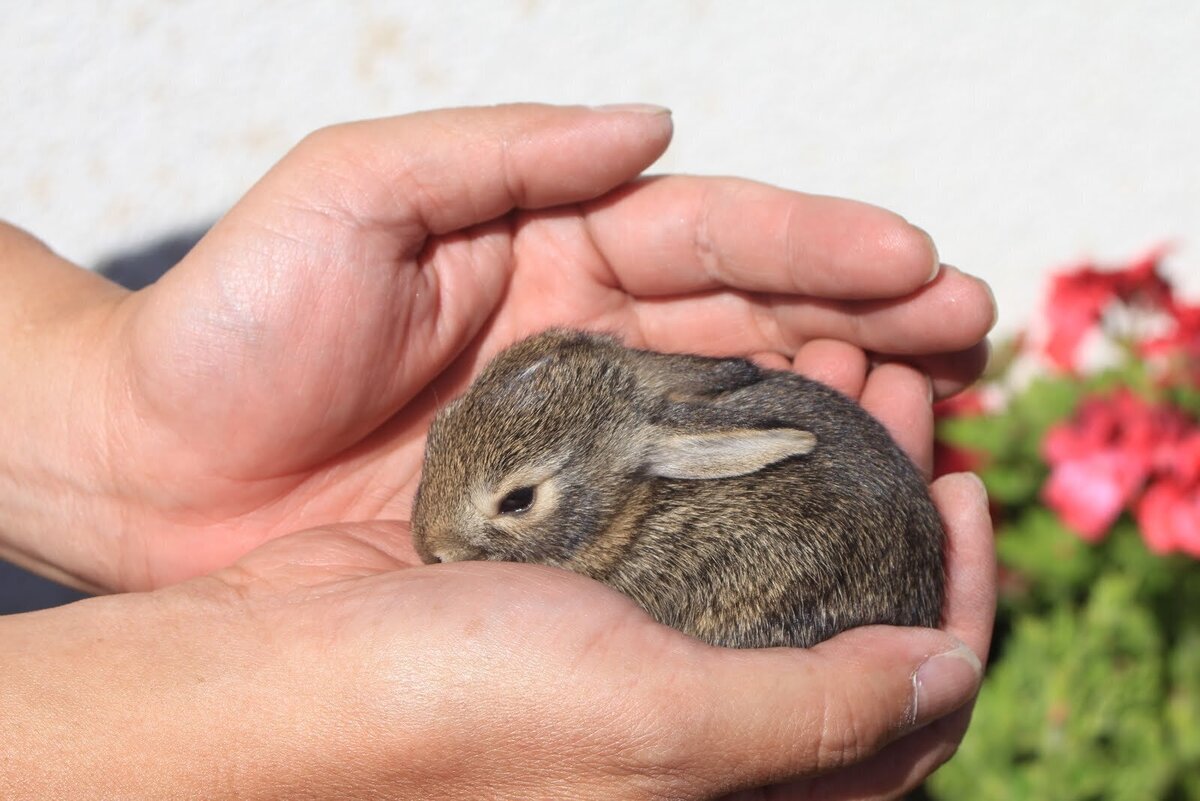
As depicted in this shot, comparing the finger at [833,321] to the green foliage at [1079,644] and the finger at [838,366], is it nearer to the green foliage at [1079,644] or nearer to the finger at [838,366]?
the finger at [838,366]

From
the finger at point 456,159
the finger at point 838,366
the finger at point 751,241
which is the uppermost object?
the finger at point 456,159

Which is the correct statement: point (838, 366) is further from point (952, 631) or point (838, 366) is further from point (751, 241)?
point (952, 631)

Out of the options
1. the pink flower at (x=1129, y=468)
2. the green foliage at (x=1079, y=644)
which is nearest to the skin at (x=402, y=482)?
the pink flower at (x=1129, y=468)

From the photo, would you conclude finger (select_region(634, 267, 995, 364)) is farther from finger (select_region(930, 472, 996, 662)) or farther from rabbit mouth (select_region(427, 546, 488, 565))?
rabbit mouth (select_region(427, 546, 488, 565))

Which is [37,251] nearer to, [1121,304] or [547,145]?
[547,145]

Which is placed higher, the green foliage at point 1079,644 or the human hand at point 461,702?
the human hand at point 461,702

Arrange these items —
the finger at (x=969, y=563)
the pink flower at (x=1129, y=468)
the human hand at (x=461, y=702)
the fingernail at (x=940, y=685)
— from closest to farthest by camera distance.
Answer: the human hand at (x=461, y=702)
the fingernail at (x=940, y=685)
the finger at (x=969, y=563)
the pink flower at (x=1129, y=468)

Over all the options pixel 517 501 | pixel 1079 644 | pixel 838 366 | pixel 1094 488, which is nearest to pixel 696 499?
pixel 517 501

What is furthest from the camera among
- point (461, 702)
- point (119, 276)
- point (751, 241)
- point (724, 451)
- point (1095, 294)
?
point (119, 276)
